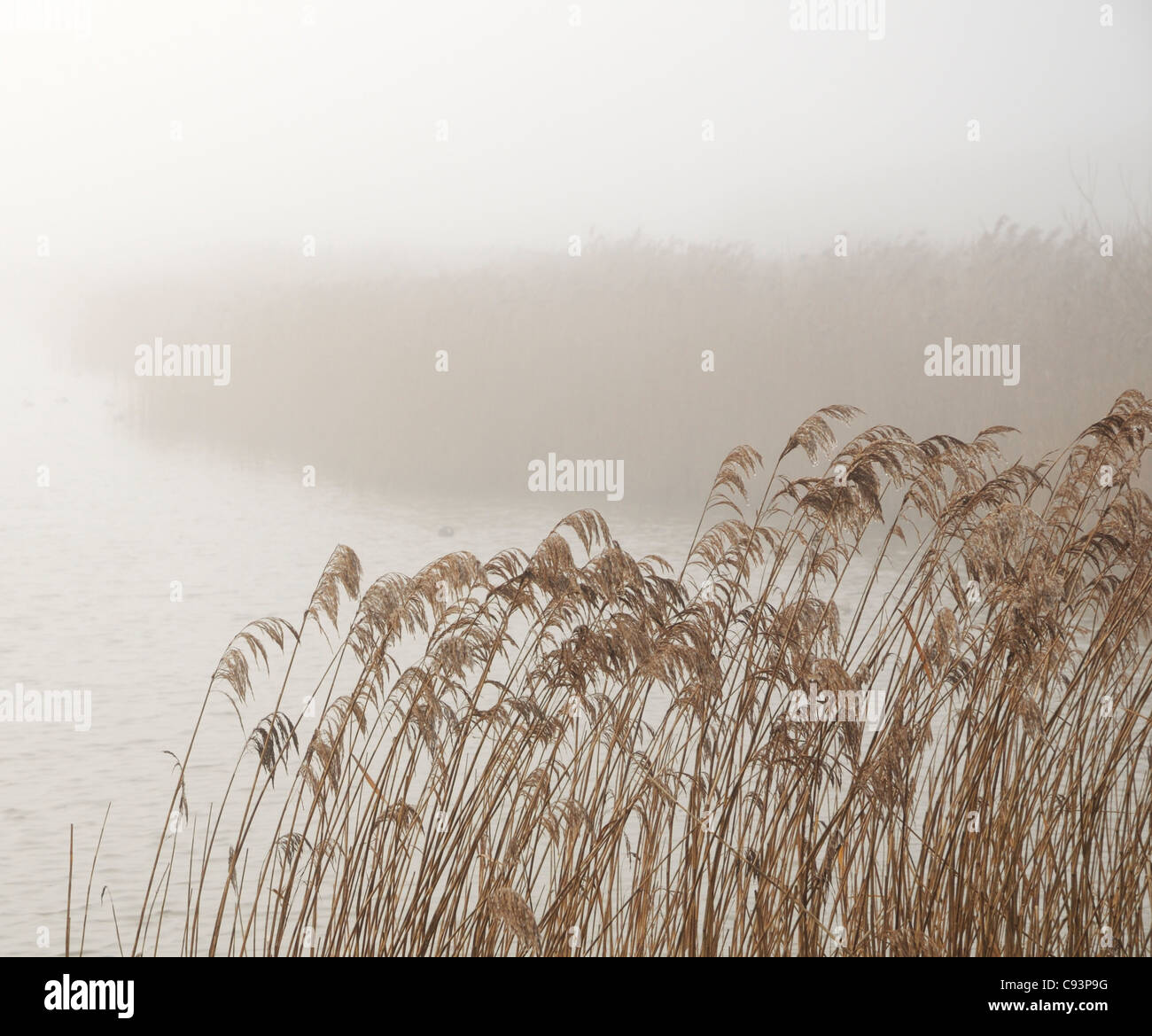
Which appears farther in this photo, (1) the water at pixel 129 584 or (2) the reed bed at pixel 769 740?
(1) the water at pixel 129 584

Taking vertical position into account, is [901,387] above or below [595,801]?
above

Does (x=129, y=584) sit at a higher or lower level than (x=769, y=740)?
lower

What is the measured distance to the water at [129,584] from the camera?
4.26 m

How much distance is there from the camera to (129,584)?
7.91m

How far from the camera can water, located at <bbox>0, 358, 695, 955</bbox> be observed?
426cm

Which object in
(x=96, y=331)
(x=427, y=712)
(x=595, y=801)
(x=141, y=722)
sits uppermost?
(x=96, y=331)

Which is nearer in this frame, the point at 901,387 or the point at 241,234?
the point at 901,387

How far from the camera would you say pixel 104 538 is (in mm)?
9078

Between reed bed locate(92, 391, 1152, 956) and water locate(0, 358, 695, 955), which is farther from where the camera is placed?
water locate(0, 358, 695, 955)

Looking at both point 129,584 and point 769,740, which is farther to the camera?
point 129,584

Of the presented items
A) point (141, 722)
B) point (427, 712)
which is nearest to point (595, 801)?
point (427, 712)

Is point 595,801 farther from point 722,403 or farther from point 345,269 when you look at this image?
point 345,269

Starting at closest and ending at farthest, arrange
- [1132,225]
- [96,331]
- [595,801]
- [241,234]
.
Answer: [595,801], [1132,225], [96,331], [241,234]

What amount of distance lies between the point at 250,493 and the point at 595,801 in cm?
830
